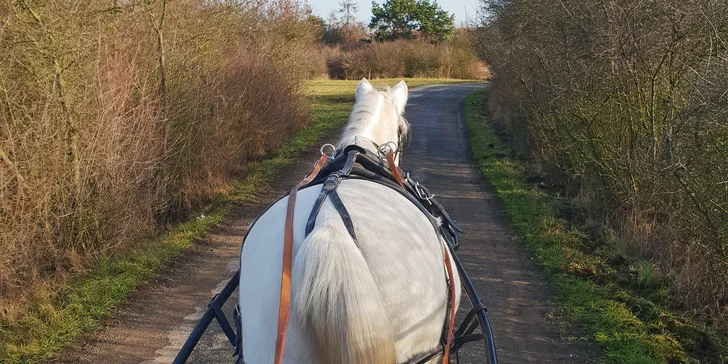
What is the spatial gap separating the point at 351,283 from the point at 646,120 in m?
5.68

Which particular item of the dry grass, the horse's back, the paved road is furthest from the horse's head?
the dry grass

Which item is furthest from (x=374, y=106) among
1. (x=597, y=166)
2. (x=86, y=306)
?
(x=597, y=166)

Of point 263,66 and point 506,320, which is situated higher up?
point 263,66

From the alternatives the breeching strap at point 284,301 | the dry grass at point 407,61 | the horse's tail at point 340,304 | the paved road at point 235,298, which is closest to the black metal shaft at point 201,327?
the breeching strap at point 284,301

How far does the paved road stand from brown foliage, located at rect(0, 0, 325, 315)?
0.90 metres

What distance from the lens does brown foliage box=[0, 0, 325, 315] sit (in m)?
4.82

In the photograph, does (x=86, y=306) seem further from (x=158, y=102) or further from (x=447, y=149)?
(x=447, y=149)

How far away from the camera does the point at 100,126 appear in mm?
5547

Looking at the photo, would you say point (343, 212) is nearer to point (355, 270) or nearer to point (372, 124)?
point (355, 270)

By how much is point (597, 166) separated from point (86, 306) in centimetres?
629

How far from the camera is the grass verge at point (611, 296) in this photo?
3924 millimetres

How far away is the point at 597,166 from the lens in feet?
24.2

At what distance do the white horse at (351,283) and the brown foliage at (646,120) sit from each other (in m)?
2.82

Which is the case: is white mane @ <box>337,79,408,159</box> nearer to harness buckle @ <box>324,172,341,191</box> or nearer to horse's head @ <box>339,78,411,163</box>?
horse's head @ <box>339,78,411,163</box>
